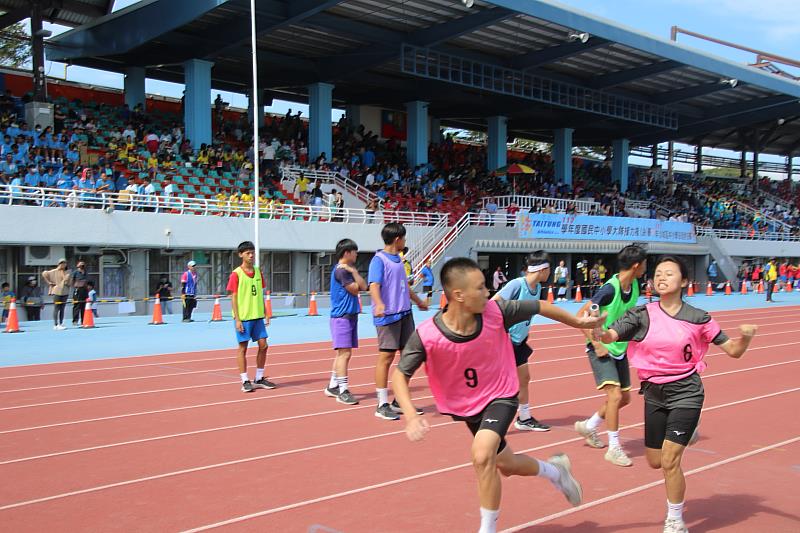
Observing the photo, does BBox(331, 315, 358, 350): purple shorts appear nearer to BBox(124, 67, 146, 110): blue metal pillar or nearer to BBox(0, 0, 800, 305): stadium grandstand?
BBox(0, 0, 800, 305): stadium grandstand

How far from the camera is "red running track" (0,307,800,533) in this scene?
17.9ft

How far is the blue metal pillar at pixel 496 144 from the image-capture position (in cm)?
4584

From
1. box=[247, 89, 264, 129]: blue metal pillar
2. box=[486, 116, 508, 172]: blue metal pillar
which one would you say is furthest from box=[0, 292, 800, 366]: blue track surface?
box=[486, 116, 508, 172]: blue metal pillar

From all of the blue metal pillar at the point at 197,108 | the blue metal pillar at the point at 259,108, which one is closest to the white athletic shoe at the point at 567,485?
the blue metal pillar at the point at 197,108

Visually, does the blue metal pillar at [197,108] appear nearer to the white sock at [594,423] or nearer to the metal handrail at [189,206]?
the metal handrail at [189,206]

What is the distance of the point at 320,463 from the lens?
22.7ft

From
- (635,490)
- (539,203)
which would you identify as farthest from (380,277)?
(539,203)

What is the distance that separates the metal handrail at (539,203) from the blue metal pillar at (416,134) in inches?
175

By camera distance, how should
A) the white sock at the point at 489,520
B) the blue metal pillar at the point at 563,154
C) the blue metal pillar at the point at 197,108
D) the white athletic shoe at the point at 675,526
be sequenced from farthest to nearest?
the blue metal pillar at the point at 563,154
the blue metal pillar at the point at 197,108
the white athletic shoe at the point at 675,526
the white sock at the point at 489,520

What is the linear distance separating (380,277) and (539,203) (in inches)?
1169

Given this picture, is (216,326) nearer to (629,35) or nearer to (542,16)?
(542,16)

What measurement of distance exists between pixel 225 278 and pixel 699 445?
71.2 ft

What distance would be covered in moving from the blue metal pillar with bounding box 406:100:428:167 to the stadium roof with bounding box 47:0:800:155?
0.61 m

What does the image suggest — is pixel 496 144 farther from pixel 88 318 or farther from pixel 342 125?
pixel 88 318
